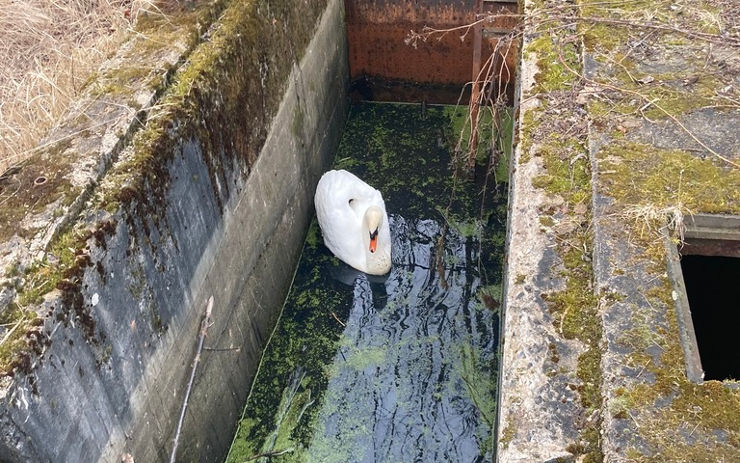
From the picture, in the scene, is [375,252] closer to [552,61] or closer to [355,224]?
[355,224]

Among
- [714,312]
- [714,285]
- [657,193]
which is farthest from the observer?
[714,312]

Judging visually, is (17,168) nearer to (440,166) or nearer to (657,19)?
(657,19)

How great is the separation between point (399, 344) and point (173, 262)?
232 centimetres

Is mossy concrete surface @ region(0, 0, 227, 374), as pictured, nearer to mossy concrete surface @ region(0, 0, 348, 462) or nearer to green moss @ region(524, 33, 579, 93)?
mossy concrete surface @ region(0, 0, 348, 462)

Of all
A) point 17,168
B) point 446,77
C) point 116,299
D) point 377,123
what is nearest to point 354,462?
point 116,299

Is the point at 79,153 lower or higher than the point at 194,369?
higher

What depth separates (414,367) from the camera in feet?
18.5

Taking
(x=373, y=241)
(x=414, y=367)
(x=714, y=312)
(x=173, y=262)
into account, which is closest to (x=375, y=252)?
(x=373, y=241)

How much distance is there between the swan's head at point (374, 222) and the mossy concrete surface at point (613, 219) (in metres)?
2.05

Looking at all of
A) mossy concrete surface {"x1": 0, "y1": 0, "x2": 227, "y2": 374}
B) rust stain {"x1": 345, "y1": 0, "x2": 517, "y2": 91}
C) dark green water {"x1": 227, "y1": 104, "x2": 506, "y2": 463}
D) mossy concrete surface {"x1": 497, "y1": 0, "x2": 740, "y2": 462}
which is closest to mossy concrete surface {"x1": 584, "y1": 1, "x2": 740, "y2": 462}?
mossy concrete surface {"x1": 497, "y1": 0, "x2": 740, "y2": 462}

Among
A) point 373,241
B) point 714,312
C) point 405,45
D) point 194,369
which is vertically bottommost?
point 373,241

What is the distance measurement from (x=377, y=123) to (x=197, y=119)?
13.4 ft

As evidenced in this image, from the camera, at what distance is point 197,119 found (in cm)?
452

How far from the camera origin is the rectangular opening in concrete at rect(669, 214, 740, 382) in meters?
3.42
